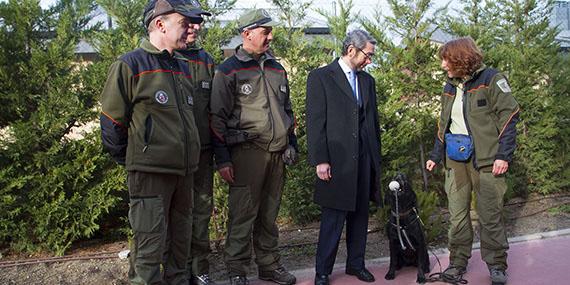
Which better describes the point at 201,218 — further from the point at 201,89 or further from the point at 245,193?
the point at 201,89

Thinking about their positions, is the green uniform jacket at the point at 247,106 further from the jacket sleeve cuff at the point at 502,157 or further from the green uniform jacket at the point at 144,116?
the jacket sleeve cuff at the point at 502,157

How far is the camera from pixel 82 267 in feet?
14.9

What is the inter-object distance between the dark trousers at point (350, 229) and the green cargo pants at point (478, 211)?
0.73 m

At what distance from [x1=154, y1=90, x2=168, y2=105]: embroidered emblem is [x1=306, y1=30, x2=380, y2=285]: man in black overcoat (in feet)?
4.50

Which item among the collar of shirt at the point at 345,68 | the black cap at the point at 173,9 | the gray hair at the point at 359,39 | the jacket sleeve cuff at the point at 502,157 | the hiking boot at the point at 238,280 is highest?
the black cap at the point at 173,9

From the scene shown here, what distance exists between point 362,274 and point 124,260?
7.07ft

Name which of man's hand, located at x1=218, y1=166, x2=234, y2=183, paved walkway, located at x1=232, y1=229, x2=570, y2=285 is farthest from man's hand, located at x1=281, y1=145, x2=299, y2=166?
paved walkway, located at x1=232, y1=229, x2=570, y2=285

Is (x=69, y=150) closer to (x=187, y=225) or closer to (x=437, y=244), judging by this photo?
(x=187, y=225)

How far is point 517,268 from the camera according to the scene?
4590 mm

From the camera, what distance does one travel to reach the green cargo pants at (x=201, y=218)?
4062mm

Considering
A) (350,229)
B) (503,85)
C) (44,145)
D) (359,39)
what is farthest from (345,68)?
(44,145)

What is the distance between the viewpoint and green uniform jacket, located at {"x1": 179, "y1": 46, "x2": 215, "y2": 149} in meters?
4.01

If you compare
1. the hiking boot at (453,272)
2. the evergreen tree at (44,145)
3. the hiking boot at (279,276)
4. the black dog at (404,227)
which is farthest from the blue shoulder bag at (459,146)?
the evergreen tree at (44,145)

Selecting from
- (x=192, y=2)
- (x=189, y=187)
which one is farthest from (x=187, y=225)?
(x=192, y=2)
